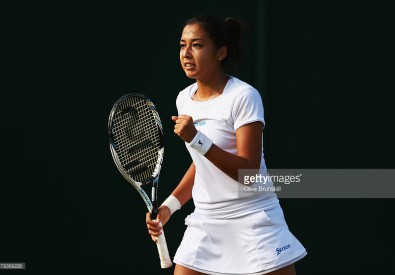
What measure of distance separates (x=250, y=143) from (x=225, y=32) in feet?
1.67

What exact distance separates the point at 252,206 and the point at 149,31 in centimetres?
161

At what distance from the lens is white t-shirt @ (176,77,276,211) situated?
3258 millimetres

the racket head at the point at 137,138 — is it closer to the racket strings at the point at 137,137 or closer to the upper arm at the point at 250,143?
the racket strings at the point at 137,137

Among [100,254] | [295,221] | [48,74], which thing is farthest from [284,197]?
[48,74]

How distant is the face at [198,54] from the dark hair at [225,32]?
2cm

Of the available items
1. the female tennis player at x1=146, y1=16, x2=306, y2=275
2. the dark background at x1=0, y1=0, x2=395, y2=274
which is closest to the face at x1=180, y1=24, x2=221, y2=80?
the female tennis player at x1=146, y1=16, x2=306, y2=275

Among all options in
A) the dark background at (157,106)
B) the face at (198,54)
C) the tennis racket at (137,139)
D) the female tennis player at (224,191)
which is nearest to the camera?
the female tennis player at (224,191)

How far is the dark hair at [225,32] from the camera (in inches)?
136

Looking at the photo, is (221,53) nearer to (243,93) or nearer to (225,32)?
(225,32)

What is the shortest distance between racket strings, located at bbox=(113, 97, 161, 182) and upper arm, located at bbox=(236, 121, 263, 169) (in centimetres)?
47

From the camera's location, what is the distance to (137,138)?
358 cm

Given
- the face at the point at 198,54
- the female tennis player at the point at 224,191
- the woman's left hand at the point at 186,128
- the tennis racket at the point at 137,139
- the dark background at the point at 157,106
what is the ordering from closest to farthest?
the woman's left hand at the point at 186,128
the female tennis player at the point at 224,191
the face at the point at 198,54
the tennis racket at the point at 137,139
the dark background at the point at 157,106

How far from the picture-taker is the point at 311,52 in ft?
15.5

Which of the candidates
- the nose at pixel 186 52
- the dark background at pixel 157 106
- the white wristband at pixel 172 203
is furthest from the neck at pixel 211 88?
the dark background at pixel 157 106
